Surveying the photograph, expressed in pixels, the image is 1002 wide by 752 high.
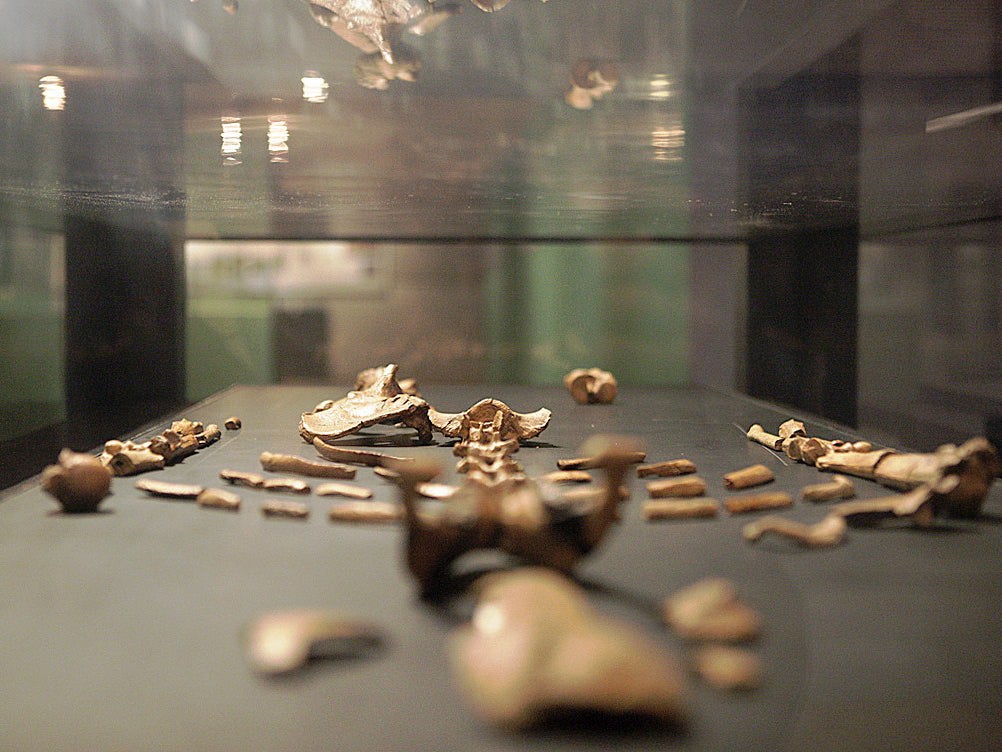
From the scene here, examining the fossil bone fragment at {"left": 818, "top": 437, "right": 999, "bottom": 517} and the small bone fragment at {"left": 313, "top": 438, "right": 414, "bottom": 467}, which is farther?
the small bone fragment at {"left": 313, "top": 438, "right": 414, "bottom": 467}

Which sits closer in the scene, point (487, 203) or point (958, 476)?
point (958, 476)

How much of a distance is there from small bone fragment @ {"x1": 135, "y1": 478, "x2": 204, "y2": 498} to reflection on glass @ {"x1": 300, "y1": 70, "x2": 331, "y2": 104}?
1.95 feet

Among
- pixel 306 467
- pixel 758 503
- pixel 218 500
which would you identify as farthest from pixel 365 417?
pixel 758 503

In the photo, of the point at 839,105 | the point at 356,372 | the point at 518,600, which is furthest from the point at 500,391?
the point at 518,600

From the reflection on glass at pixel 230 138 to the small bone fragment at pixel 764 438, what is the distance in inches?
42.5

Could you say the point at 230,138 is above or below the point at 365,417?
above

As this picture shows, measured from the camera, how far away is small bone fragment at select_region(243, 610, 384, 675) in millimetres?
660

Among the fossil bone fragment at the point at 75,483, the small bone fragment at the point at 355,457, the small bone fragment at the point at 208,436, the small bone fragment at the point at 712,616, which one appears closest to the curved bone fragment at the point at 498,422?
the small bone fragment at the point at 355,457

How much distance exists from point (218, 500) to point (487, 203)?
130 centimetres

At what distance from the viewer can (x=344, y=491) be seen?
126 centimetres

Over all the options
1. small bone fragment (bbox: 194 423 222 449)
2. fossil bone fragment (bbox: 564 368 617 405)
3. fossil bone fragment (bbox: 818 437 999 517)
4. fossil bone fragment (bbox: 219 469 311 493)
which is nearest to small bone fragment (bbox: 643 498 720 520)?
fossil bone fragment (bbox: 818 437 999 517)

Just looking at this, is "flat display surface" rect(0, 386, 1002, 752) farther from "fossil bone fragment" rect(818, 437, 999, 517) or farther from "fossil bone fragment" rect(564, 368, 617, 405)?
"fossil bone fragment" rect(564, 368, 617, 405)

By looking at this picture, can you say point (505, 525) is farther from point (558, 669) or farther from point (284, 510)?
point (284, 510)

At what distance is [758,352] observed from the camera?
10.6 ft
